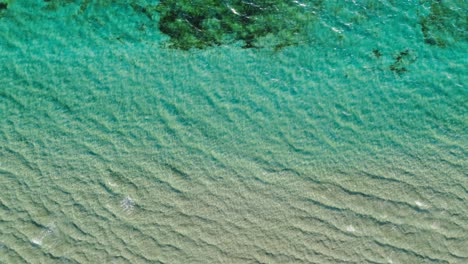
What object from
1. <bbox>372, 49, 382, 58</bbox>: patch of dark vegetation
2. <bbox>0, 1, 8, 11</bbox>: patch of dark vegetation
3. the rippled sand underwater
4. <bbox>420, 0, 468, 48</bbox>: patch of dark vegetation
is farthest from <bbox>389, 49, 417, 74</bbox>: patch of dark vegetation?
<bbox>0, 1, 8, 11</bbox>: patch of dark vegetation

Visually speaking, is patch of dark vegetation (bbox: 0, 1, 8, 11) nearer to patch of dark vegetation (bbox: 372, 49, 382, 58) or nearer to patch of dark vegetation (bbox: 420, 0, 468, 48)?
patch of dark vegetation (bbox: 372, 49, 382, 58)

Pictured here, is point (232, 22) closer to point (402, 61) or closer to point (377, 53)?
point (377, 53)

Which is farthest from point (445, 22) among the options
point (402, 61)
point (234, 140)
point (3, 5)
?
point (3, 5)

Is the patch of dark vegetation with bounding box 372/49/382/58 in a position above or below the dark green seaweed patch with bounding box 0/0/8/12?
above

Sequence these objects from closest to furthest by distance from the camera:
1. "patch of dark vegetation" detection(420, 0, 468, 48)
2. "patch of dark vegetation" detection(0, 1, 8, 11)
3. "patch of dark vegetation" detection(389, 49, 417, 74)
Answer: "patch of dark vegetation" detection(389, 49, 417, 74) < "patch of dark vegetation" detection(420, 0, 468, 48) < "patch of dark vegetation" detection(0, 1, 8, 11)

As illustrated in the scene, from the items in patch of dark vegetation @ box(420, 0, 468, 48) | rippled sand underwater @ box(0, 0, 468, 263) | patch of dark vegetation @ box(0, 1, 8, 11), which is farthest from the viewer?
patch of dark vegetation @ box(0, 1, 8, 11)

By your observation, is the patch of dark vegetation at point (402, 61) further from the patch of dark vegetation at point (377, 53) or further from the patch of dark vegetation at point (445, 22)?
the patch of dark vegetation at point (445, 22)

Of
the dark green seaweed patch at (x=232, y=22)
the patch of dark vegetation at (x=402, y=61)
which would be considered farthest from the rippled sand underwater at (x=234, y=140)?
the dark green seaweed patch at (x=232, y=22)
